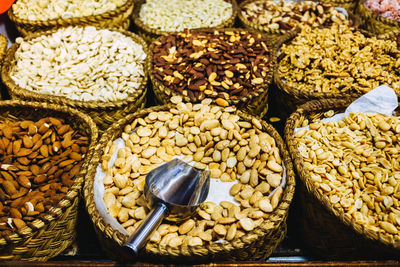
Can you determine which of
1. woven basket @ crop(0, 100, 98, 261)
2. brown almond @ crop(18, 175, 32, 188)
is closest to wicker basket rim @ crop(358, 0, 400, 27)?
woven basket @ crop(0, 100, 98, 261)

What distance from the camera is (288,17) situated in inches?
86.0

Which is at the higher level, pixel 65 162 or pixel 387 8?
pixel 387 8

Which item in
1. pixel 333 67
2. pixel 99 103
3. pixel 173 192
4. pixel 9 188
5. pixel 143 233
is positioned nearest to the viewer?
pixel 143 233

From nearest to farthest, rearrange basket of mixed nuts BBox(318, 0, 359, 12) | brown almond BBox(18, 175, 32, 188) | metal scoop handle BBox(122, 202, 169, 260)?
metal scoop handle BBox(122, 202, 169, 260)
brown almond BBox(18, 175, 32, 188)
basket of mixed nuts BBox(318, 0, 359, 12)

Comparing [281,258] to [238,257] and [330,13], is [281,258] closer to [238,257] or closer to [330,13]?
[238,257]

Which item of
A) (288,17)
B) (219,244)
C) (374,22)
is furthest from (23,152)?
(374,22)

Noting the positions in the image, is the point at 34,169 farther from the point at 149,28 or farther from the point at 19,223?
the point at 149,28

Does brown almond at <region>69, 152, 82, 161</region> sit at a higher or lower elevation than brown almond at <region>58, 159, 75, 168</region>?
higher

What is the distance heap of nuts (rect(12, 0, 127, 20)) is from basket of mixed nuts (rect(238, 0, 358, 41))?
37.0 inches

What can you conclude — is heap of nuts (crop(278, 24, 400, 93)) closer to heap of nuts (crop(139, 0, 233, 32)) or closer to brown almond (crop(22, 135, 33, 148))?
heap of nuts (crop(139, 0, 233, 32))

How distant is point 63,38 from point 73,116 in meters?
0.72

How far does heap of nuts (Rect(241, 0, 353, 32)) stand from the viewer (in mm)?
2143

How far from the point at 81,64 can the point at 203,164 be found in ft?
3.16

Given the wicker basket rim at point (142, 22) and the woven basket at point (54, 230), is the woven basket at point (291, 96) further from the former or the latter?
the woven basket at point (54, 230)
